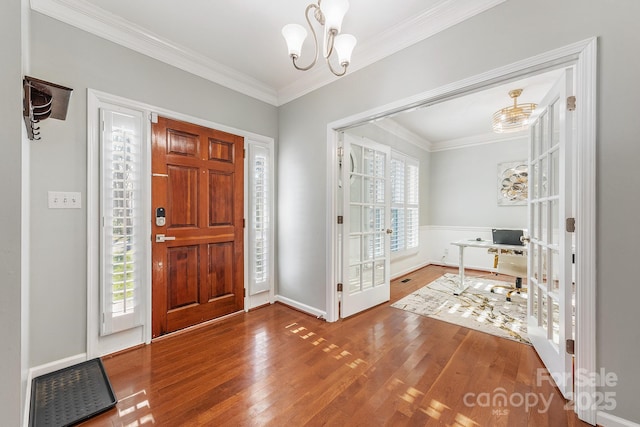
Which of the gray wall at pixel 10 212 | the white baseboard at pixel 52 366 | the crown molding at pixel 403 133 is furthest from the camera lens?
the crown molding at pixel 403 133

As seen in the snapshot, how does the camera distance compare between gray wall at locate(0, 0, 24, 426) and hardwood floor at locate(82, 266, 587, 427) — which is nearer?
gray wall at locate(0, 0, 24, 426)

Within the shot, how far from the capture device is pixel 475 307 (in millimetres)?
3162

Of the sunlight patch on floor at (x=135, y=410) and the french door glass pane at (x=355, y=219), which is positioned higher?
the french door glass pane at (x=355, y=219)

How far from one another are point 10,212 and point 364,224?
2753mm

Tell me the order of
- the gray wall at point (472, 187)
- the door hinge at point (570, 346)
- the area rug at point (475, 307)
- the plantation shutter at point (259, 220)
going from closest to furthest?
1. the door hinge at point (570, 346)
2. the area rug at point (475, 307)
3. the plantation shutter at point (259, 220)
4. the gray wall at point (472, 187)

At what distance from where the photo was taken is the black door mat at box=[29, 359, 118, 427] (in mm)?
1422

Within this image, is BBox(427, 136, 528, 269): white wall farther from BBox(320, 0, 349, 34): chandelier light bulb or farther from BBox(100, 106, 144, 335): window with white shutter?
BBox(100, 106, 144, 335): window with white shutter

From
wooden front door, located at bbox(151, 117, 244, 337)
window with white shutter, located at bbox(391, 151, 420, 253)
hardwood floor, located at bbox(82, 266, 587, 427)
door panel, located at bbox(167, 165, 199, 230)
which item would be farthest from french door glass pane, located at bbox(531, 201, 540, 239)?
door panel, located at bbox(167, 165, 199, 230)

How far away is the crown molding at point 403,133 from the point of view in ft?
13.5

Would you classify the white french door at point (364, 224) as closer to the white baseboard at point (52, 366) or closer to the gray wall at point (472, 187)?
the white baseboard at point (52, 366)

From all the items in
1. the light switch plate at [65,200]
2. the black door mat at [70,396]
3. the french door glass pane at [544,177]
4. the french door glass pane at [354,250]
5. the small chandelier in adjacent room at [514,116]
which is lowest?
the black door mat at [70,396]

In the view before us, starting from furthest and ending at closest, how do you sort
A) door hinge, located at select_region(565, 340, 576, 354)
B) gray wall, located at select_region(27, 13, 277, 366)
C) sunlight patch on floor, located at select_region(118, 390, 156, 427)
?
gray wall, located at select_region(27, 13, 277, 366) → door hinge, located at select_region(565, 340, 576, 354) → sunlight patch on floor, located at select_region(118, 390, 156, 427)

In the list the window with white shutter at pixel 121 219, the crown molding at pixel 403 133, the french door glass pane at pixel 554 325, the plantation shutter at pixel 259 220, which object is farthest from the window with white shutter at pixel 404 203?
the window with white shutter at pixel 121 219

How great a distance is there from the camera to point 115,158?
210 centimetres
